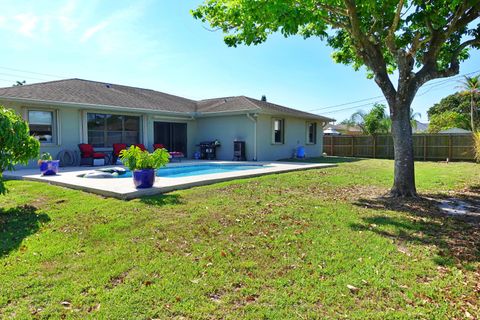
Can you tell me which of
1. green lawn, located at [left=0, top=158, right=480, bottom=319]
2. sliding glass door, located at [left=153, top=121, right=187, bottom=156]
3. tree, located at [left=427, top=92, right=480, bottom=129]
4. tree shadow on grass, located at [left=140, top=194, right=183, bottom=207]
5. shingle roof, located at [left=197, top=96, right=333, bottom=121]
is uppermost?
tree, located at [left=427, top=92, right=480, bottom=129]

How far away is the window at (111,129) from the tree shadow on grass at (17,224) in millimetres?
9271

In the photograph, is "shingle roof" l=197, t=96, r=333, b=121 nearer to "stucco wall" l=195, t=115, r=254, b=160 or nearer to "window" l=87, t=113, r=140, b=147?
"stucco wall" l=195, t=115, r=254, b=160

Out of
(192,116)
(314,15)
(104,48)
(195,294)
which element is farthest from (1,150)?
(104,48)

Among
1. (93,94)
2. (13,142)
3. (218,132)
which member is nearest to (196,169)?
(218,132)

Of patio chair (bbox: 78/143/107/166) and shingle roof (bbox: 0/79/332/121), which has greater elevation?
shingle roof (bbox: 0/79/332/121)

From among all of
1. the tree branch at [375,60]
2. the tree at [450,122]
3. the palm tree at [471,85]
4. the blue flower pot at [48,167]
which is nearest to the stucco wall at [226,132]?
the tree branch at [375,60]

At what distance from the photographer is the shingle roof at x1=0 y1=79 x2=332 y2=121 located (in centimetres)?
1279

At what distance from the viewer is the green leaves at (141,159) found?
745 centimetres

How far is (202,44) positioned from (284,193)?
9.63 m

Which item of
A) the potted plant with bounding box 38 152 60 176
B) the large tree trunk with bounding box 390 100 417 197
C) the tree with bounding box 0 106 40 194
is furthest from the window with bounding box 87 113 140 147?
the large tree trunk with bounding box 390 100 417 197

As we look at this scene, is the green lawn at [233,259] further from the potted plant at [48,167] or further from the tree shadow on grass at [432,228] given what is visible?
the potted plant at [48,167]

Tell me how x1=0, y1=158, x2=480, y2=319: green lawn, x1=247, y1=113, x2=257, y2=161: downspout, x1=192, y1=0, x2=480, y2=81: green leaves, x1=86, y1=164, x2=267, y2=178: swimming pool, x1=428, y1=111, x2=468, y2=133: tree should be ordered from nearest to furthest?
1. x1=0, y1=158, x2=480, y2=319: green lawn
2. x1=192, y1=0, x2=480, y2=81: green leaves
3. x1=86, y1=164, x2=267, y2=178: swimming pool
4. x1=247, y1=113, x2=257, y2=161: downspout
5. x1=428, y1=111, x2=468, y2=133: tree

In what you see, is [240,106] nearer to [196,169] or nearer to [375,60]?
[196,169]

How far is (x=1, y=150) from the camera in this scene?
18.6 feet
